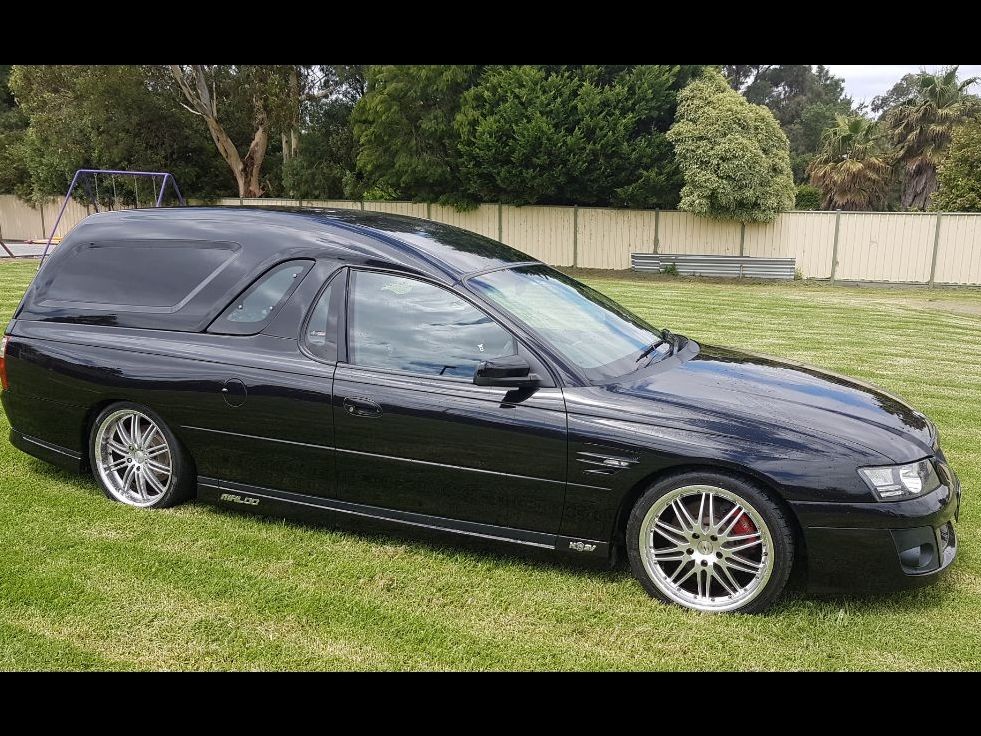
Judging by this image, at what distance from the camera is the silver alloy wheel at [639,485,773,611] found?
3514mm

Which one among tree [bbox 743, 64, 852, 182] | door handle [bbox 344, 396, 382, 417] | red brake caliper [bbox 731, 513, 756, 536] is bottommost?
red brake caliper [bbox 731, 513, 756, 536]

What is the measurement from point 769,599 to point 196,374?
3.11 metres

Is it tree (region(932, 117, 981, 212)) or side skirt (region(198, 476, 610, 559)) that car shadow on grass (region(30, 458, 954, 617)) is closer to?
side skirt (region(198, 476, 610, 559))

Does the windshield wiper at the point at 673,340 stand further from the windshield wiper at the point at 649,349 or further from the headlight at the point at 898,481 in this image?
the headlight at the point at 898,481

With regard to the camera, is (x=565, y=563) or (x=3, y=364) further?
(x=3, y=364)

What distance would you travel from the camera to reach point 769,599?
11.5 feet

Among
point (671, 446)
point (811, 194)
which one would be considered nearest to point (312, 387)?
point (671, 446)

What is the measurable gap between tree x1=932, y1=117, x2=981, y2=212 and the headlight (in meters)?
22.8

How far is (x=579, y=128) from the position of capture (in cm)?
2303

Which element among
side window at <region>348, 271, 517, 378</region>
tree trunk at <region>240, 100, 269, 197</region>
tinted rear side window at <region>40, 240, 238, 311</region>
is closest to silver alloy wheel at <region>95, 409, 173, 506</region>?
tinted rear side window at <region>40, 240, 238, 311</region>

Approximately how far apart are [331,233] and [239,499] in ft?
5.08

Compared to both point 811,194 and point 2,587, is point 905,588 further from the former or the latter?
point 811,194

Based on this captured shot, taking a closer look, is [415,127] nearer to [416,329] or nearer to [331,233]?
[331,233]

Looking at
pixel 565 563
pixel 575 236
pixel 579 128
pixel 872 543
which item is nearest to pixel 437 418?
pixel 565 563
